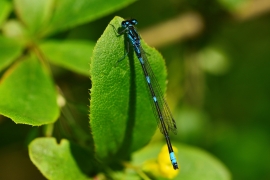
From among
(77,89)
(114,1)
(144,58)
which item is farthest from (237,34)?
(144,58)

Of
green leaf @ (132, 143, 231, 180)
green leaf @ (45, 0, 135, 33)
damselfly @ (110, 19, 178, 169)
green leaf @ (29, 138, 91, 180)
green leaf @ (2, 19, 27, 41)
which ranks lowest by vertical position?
green leaf @ (29, 138, 91, 180)

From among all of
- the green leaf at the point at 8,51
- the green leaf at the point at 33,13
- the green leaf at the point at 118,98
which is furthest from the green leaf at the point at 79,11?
the green leaf at the point at 118,98

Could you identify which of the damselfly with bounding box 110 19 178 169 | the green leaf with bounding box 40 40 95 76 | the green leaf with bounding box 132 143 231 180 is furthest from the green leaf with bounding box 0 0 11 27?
the green leaf with bounding box 132 143 231 180

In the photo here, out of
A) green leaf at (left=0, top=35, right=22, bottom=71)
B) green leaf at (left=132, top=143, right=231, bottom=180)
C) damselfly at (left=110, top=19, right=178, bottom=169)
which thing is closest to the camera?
damselfly at (left=110, top=19, right=178, bottom=169)

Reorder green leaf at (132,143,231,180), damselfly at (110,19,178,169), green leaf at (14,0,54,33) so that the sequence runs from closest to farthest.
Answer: damselfly at (110,19,178,169), green leaf at (132,143,231,180), green leaf at (14,0,54,33)

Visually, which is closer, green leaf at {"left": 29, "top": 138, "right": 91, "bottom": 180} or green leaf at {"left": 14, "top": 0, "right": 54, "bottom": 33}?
green leaf at {"left": 29, "top": 138, "right": 91, "bottom": 180}

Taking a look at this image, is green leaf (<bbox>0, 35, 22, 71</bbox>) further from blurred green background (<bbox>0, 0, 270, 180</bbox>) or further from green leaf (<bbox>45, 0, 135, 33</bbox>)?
blurred green background (<bbox>0, 0, 270, 180</bbox>)
